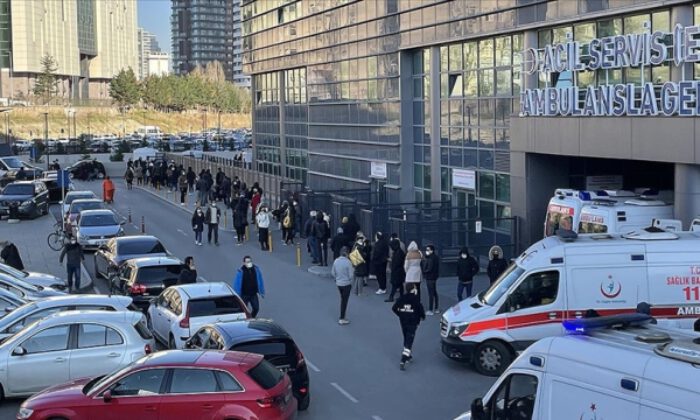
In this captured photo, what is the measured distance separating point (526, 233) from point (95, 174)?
4500 cm

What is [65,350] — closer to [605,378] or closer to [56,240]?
[605,378]

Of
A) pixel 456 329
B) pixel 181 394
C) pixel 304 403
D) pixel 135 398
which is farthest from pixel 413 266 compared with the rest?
pixel 135 398

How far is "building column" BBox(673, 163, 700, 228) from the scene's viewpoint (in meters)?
21.1

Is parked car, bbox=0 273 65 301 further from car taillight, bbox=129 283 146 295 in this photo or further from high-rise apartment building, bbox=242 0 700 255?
high-rise apartment building, bbox=242 0 700 255

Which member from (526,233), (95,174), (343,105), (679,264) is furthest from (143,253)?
(95,174)

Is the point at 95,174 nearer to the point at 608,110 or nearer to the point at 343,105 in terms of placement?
the point at 343,105

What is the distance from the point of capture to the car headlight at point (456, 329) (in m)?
15.9

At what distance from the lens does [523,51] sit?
93.3 feet

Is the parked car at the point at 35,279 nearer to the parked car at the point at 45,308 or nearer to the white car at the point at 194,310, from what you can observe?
the parked car at the point at 45,308

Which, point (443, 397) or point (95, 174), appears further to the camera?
point (95, 174)

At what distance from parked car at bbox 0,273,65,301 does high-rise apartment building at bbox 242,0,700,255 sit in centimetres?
1212

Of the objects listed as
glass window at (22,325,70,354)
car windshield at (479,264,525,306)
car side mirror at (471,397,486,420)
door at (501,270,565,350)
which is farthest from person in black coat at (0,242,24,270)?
car side mirror at (471,397,486,420)

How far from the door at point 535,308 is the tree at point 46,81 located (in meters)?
126

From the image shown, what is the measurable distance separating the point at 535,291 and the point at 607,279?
1.19m
